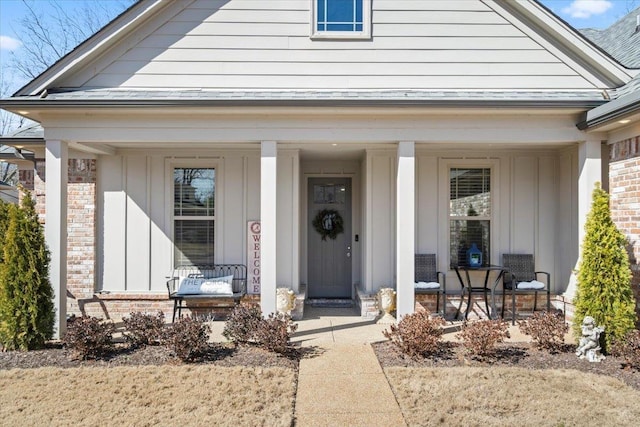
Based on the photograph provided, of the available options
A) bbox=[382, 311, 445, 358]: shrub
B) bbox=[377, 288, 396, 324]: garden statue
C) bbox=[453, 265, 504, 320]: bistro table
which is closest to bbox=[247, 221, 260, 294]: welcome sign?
bbox=[377, 288, 396, 324]: garden statue

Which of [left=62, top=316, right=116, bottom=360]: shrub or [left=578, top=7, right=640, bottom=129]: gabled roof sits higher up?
[left=578, top=7, right=640, bottom=129]: gabled roof

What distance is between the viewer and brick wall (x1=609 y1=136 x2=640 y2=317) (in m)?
5.91

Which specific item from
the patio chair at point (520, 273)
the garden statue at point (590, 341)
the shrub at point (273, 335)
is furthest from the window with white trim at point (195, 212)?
the garden statue at point (590, 341)

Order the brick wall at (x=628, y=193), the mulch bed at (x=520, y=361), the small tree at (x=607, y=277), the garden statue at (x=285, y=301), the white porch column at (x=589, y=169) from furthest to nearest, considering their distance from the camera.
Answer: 1. the garden statue at (x=285, y=301)
2. the white porch column at (x=589, y=169)
3. the brick wall at (x=628, y=193)
4. the small tree at (x=607, y=277)
5. the mulch bed at (x=520, y=361)

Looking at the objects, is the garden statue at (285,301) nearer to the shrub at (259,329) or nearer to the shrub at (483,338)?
the shrub at (259,329)

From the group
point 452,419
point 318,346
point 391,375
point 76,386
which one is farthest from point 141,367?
point 452,419

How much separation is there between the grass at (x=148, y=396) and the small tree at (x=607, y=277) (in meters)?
3.81

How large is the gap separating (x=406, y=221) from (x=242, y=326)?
105 inches

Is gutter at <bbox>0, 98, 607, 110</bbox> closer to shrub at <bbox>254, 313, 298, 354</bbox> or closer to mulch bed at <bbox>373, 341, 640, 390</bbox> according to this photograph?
shrub at <bbox>254, 313, 298, 354</bbox>

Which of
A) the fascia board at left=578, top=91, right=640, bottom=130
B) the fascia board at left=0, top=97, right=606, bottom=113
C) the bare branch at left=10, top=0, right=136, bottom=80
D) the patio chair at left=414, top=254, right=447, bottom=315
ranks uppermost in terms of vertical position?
the bare branch at left=10, top=0, right=136, bottom=80

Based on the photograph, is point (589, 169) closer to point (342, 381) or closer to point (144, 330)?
point (342, 381)

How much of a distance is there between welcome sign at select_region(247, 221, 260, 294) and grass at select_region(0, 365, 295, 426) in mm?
2917

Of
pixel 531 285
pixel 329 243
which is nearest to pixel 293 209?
pixel 329 243

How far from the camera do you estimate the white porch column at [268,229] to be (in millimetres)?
6590
